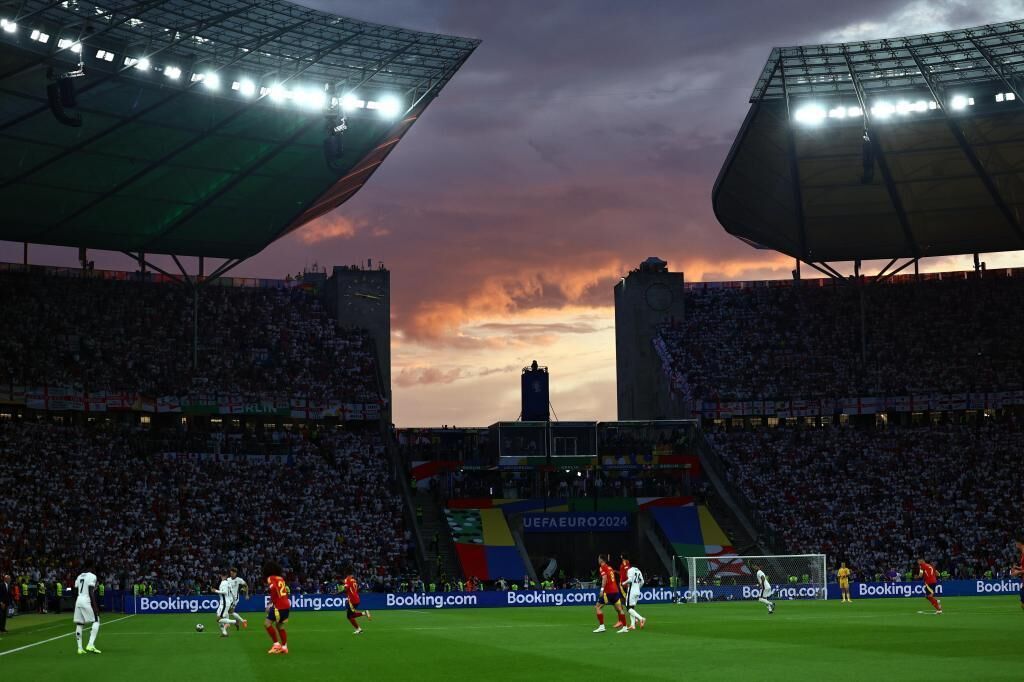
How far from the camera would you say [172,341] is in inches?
3132

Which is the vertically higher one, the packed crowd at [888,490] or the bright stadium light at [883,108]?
the bright stadium light at [883,108]

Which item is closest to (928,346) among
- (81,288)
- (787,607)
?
(787,607)

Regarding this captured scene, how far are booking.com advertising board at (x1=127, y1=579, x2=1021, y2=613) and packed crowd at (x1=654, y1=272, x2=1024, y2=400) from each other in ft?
79.4

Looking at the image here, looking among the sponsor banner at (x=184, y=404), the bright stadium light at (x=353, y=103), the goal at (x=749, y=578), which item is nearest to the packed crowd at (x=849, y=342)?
the goal at (x=749, y=578)

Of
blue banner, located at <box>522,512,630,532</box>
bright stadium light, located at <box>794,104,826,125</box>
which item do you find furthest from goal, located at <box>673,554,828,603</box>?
bright stadium light, located at <box>794,104,826,125</box>

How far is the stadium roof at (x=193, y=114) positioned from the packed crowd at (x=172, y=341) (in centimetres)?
422

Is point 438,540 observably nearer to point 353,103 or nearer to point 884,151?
point 353,103

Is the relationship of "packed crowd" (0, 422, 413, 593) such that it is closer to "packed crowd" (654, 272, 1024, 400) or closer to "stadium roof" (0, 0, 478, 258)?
"stadium roof" (0, 0, 478, 258)

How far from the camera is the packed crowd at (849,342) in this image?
83.3 meters

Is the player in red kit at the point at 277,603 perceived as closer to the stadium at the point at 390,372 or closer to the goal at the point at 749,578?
the stadium at the point at 390,372

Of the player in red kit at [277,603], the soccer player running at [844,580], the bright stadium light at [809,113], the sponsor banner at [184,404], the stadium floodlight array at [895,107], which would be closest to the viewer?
the player in red kit at [277,603]

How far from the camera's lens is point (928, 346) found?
280ft

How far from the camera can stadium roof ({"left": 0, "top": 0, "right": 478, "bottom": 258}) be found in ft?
181

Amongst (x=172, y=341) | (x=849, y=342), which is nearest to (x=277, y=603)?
(x=172, y=341)
